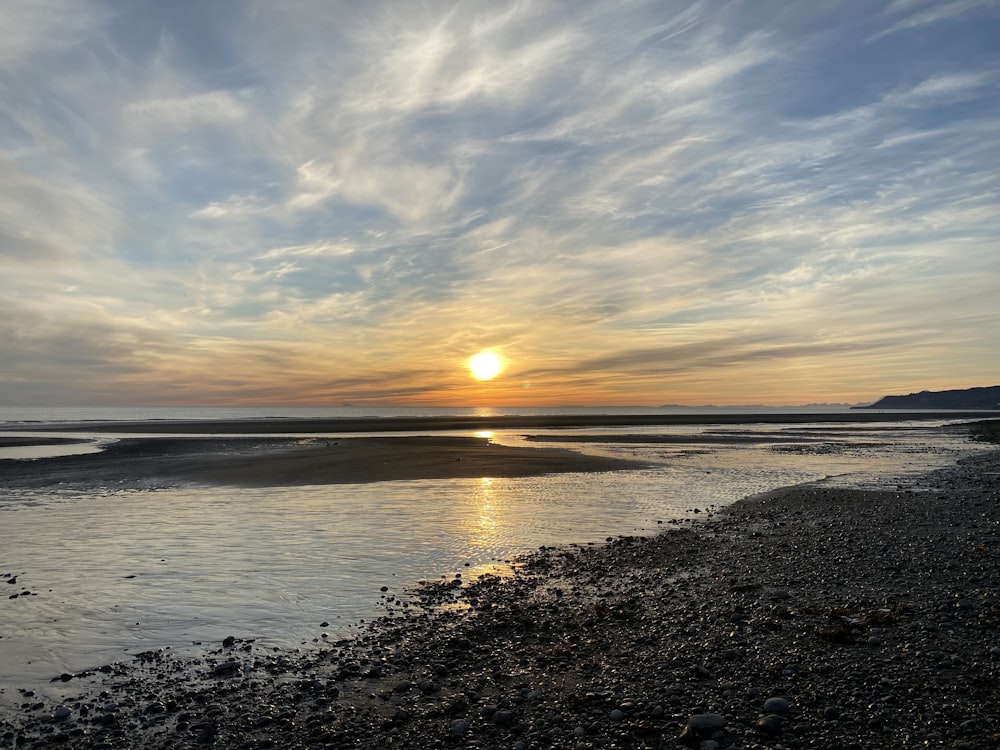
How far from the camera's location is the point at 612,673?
8734mm

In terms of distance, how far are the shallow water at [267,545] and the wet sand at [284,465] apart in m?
3.45

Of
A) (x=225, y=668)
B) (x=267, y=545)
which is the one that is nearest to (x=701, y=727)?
(x=225, y=668)

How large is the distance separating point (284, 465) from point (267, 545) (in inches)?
923

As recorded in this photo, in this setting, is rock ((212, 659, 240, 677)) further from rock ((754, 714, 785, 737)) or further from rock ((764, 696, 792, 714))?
rock ((764, 696, 792, 714))

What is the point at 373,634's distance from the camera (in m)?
10.8

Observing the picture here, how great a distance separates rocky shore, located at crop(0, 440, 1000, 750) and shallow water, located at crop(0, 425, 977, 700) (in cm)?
121

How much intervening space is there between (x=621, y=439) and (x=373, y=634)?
2315 inches

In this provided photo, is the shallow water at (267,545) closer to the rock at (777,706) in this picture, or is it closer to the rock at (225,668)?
the rock at (225,668)

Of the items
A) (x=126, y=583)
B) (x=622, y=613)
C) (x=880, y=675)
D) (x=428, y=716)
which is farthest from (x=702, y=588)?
(x=126, y=583)

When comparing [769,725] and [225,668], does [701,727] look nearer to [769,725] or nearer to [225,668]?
[769,725]

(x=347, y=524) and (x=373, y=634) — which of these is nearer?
(x=373, y=634)

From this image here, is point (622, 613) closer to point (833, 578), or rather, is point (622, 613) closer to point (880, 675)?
point (880, 675)

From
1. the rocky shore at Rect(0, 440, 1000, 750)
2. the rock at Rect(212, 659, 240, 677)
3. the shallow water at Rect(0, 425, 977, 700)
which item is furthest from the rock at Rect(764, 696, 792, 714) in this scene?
the rock at Rect(212, 659, 240, 677)

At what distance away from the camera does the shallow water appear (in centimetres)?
1127
